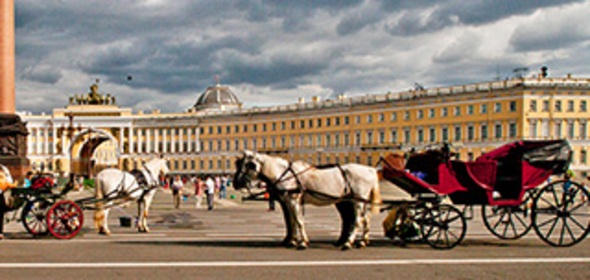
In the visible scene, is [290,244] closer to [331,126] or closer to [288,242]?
[288,242]

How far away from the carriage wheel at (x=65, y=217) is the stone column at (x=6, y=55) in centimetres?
1056

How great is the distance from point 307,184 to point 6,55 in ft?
50.5

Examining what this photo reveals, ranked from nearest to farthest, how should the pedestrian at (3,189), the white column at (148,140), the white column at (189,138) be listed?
the pedestrian at (3,189), the white column at (189,138), the white column at (148,140)

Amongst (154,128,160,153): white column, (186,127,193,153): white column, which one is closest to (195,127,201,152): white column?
(186,127,193,153): white column

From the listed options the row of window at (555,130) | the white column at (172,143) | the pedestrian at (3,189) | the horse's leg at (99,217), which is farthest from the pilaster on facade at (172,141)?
the pedestrian at (3,189)

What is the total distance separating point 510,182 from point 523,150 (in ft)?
2.18

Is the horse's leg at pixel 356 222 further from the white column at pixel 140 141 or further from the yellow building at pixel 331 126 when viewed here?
the white column at pixel 140 141

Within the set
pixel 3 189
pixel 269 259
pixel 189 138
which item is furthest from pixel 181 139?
pixel 269 259

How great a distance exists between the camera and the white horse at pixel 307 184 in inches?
481

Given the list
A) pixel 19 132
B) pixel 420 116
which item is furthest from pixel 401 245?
pixel 420 116

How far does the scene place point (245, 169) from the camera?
40.2 ft

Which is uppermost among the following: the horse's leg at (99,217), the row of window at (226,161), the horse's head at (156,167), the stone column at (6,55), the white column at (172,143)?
the stone column at (6,55)

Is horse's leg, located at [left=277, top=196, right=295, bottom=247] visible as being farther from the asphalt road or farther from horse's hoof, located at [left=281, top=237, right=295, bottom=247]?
the asphalt road

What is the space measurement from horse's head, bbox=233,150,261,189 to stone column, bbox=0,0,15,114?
47.2 ft
